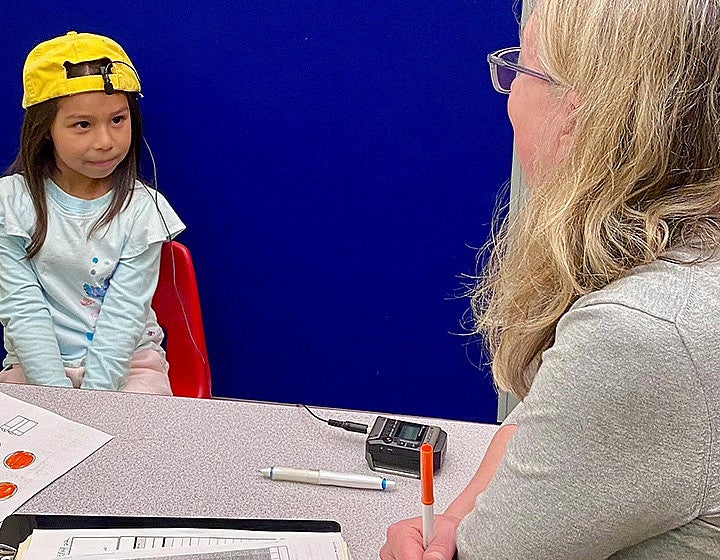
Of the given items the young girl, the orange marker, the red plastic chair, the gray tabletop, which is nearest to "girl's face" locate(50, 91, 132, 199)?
the young girl

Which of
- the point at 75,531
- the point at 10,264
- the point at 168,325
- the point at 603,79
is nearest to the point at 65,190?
the point at 10,264

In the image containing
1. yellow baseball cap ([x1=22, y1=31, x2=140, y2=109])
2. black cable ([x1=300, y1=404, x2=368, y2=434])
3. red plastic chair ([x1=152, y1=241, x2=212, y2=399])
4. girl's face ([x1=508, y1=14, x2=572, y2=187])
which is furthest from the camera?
red plastic chair ([x1=152, y1=241, x2=212, y2=399])

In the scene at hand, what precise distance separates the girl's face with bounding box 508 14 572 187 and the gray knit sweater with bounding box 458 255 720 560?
0.54 feet

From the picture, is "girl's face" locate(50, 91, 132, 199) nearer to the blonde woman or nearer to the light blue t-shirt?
the light blue t-shirt

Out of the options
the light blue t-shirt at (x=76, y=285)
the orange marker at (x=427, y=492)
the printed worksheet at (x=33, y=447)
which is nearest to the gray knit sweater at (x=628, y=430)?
the orange marker at (x=427, y=492)

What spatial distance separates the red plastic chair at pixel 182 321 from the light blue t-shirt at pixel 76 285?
4 centimetres

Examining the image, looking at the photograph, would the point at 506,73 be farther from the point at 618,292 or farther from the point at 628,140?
the point at 618,292

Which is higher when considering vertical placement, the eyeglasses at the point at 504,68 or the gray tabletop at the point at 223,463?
the eyeglasses at the point at 504,68

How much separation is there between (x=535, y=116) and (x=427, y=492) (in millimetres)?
396

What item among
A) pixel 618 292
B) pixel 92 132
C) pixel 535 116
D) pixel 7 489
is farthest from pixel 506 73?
pixel 92 132

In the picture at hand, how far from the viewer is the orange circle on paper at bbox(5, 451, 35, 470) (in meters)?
1.24

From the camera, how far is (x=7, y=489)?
1.19 m

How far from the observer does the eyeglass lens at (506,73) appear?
1026mm

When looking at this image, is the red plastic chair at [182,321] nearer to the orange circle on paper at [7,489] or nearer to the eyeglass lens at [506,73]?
the orange circle on paper at [7,489]
